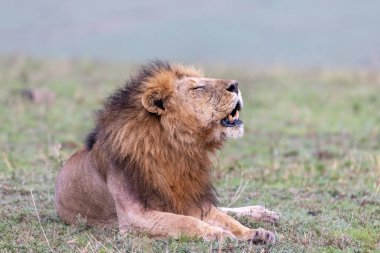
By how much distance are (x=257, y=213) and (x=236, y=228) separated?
2.45 feet

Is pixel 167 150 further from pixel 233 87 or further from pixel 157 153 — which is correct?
pixel 233 87

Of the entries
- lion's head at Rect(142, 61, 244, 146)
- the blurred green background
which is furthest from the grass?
the blurred green background

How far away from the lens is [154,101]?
6.69m

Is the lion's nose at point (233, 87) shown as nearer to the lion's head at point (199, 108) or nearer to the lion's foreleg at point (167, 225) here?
the lion's head at point (199, 108)

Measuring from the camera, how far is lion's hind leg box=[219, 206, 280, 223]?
7227mm

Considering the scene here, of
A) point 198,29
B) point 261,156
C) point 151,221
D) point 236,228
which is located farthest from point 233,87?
point 198,29

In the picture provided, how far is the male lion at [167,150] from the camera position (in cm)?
659

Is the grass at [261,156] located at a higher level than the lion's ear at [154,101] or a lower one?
lower

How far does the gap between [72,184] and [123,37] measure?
29.3 meters

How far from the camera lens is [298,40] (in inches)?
1414

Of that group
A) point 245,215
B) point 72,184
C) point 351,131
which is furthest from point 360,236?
point 351,131

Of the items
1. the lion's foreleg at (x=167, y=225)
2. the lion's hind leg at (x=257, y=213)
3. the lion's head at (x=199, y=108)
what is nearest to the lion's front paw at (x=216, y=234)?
the lion's foreleg at (x=167, y=225)

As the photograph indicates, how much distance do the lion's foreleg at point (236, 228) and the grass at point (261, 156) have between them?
0.31 ft

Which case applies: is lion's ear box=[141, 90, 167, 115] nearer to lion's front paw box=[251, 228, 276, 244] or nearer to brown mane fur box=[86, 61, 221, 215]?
brown mane fur box=[86, 61, 221, 215]
